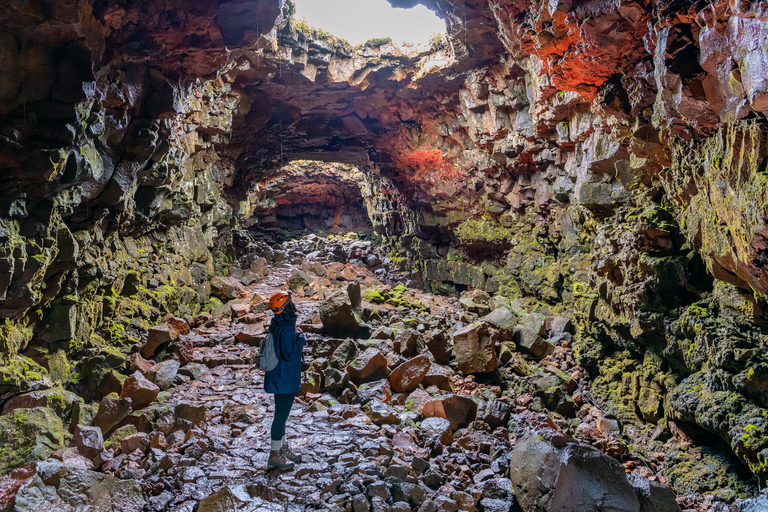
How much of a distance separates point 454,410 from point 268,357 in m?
2.60

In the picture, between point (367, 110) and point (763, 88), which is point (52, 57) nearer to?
point (763, 88)

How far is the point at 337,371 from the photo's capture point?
6422 millimetres

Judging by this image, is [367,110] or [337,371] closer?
[337,371]

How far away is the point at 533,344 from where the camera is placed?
8922mm

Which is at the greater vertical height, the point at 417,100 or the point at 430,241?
the point at 417,100

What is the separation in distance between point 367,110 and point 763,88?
564 inches

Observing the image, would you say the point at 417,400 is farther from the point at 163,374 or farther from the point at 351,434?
the point at 163,374

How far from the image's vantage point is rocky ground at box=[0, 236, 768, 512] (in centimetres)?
350

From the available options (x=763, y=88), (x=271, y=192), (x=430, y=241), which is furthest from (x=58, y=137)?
(x=271, y=192)

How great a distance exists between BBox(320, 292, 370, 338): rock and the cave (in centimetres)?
8

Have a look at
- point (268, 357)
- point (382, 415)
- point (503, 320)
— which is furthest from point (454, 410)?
point (503, 320)

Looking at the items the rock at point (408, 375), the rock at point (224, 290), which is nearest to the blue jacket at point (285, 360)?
the rock at point (408, 375)

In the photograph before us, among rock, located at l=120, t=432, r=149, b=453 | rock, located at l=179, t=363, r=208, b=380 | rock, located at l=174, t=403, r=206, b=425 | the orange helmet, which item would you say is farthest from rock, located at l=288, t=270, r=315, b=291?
the orange helmet

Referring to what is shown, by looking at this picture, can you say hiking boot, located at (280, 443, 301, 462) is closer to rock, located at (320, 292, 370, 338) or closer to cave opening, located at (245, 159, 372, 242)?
rock, located at (320, 292, 370, 338)
